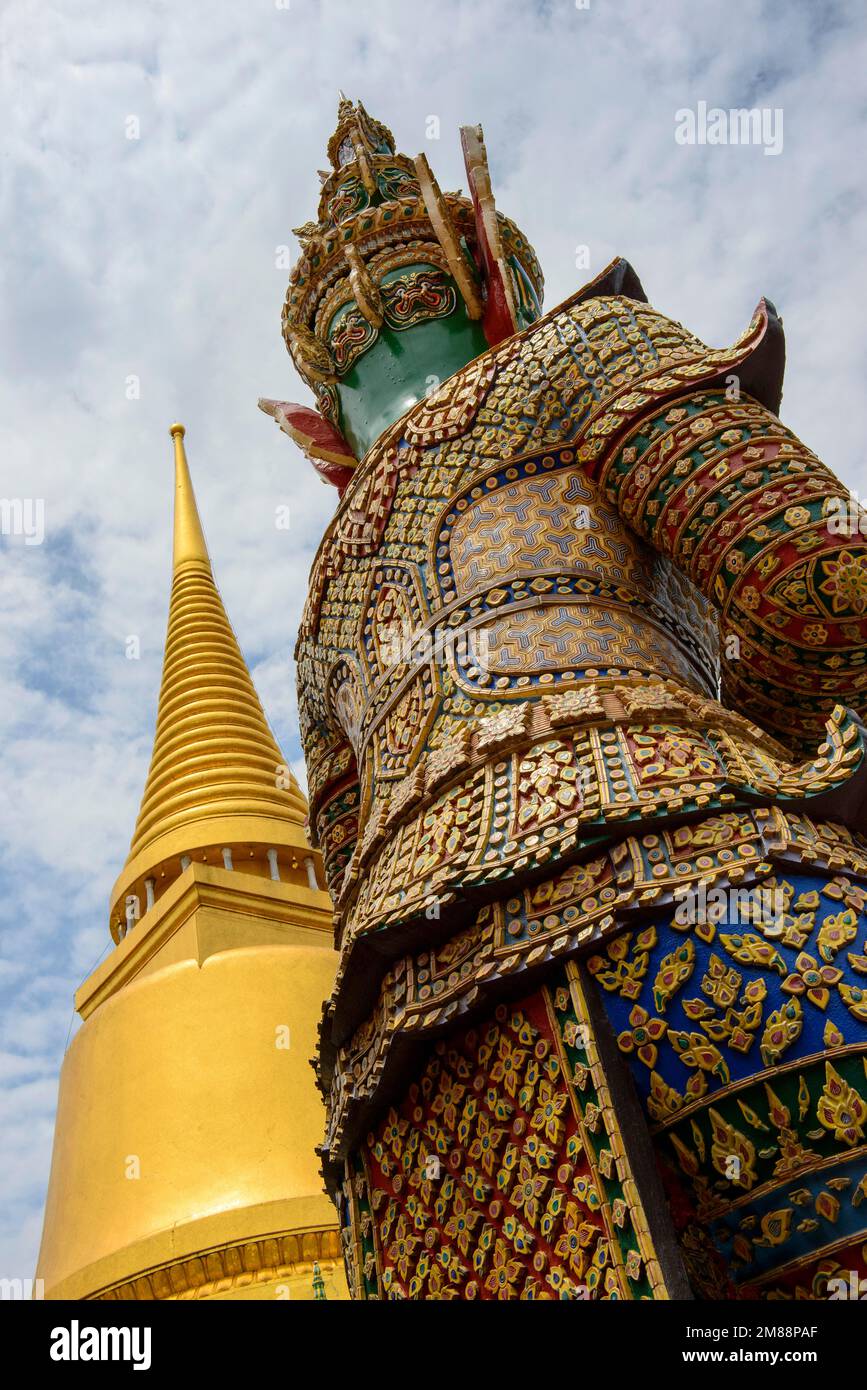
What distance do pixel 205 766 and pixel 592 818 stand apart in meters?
8.71

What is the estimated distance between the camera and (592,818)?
2.51 meters

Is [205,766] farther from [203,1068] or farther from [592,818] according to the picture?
[592,818]

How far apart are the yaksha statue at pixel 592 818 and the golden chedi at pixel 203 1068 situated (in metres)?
3.73

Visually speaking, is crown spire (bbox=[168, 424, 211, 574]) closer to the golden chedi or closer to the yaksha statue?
the golden chedi

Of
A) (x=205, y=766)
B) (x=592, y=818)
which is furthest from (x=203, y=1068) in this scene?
(x=592, y=818)

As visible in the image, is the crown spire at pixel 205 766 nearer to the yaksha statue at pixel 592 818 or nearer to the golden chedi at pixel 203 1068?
the golden chedi at pixel 203 1068

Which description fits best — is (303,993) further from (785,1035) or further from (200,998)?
(785,1035)

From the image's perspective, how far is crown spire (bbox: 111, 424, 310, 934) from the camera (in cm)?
978

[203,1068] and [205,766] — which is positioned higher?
[205,766]

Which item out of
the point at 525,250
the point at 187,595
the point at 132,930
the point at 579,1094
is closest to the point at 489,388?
the point at 525,250

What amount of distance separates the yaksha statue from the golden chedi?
3.73 meters

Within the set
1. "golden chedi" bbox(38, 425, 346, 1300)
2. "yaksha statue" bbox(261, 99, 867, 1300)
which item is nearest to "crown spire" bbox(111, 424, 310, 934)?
"golden chedi" bbox(38, 425, 346, 1300)

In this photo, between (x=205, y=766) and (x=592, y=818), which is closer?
(x=592, y=818)

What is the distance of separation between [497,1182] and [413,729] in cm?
113
